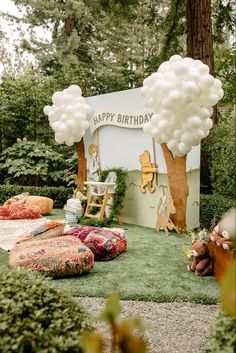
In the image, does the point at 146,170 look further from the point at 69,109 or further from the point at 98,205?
the point at 69,109

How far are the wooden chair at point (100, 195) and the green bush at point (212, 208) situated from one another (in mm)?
1675

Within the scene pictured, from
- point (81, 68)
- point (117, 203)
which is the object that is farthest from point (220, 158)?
point (81, 68)

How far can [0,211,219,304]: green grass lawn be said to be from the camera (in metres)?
4.03

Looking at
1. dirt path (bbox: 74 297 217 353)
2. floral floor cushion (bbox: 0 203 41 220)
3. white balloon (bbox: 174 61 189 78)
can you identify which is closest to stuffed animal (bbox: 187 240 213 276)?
dirt path (bbox: 74 297 217 353)

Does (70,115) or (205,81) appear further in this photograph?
(70,115)

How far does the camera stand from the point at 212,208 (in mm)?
7473

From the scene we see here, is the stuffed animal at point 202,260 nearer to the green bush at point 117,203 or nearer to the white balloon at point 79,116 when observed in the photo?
the green bush at point 117,203

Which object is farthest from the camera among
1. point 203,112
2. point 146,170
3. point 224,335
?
point 146,170

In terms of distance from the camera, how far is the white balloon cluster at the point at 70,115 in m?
8.98

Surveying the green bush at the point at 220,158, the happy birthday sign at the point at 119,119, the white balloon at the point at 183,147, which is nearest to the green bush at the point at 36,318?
the white balloon at the point at 183,147

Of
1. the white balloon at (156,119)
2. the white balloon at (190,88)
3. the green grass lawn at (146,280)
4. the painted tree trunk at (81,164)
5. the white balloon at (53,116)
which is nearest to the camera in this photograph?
the green grass lawn at (146,280)

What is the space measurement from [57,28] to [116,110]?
9.27 metres

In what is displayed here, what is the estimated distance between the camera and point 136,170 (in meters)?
8.22

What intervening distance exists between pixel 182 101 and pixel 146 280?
2895 mm
